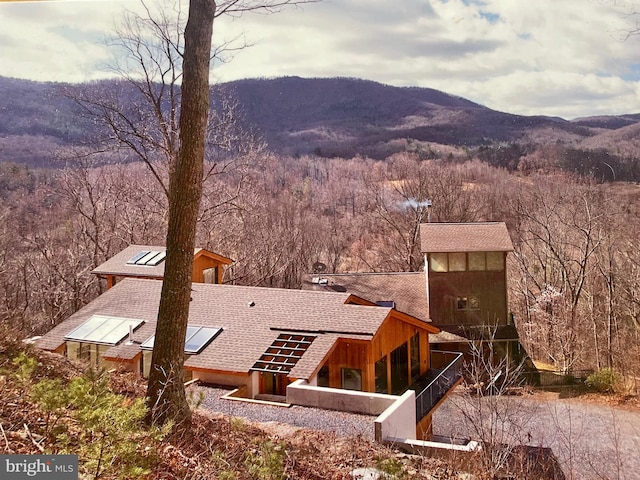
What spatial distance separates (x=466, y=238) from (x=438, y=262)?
2.96 ft

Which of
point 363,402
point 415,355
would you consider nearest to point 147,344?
point 363,402

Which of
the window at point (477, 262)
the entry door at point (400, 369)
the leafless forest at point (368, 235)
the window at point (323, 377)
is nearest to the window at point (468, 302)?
the window at point (477, 262)

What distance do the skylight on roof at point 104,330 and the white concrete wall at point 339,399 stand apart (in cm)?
296

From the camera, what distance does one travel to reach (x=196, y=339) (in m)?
7.58

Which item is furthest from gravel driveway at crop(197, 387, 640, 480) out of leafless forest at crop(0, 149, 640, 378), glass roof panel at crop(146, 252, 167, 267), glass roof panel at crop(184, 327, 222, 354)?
glass roof panel at crop(146, 252, 167, 267)

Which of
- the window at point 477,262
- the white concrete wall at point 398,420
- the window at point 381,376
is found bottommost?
the window at point 381,376

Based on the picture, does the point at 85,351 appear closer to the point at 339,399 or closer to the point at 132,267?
the point at 132,267

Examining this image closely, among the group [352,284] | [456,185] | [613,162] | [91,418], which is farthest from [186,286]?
[613,162]

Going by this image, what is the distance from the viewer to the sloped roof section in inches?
505

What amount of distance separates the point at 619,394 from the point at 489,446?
28.0ft

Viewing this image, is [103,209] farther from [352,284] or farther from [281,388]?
[281,388]

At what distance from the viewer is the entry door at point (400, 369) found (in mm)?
8211

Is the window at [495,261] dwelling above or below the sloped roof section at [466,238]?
below

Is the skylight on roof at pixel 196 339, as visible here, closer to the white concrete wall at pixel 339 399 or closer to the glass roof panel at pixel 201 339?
A: the glass roof panel at pixel 201 339
